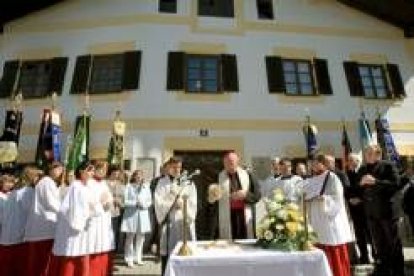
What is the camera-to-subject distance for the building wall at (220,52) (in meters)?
11.6

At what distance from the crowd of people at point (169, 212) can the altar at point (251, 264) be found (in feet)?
4.86

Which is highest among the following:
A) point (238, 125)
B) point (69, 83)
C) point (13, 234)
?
point (69, 83)

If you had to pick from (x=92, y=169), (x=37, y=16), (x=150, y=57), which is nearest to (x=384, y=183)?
(x=92, y=169)

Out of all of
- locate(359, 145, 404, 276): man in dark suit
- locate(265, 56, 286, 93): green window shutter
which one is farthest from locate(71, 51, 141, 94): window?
locate(359, 145, 404, 276): man in dark suit

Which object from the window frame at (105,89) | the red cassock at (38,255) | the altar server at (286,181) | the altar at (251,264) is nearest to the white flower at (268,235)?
the altar at (251,264)

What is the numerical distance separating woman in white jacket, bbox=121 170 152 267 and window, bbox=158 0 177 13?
5.49m

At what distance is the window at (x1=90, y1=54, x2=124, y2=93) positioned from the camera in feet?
39.2

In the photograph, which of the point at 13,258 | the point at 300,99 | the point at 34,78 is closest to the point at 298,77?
the point at 300,99

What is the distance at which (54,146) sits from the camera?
10.8m

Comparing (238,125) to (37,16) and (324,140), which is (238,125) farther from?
(37,16)

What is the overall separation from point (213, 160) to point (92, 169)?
5935mm

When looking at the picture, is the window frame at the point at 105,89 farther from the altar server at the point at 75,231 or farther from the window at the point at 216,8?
the altar server at the point at 75,231

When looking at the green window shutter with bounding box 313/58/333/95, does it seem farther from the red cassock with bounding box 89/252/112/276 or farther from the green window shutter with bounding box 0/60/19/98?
the red cassock with bounding box 89/252/112/276

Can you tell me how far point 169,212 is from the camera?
603cm
